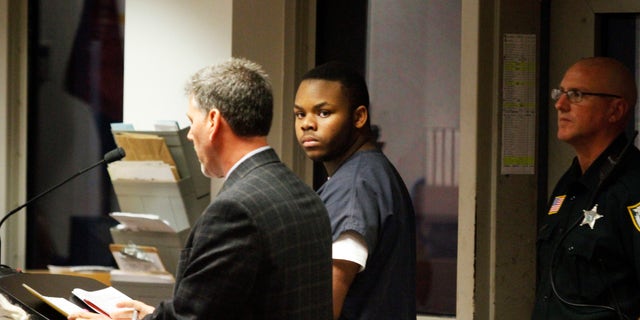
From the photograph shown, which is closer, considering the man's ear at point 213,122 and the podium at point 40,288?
the man's ear at point 213,122

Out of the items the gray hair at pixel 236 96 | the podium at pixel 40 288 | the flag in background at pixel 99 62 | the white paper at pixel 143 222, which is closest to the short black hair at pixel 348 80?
the gray hair at pixel 236 96

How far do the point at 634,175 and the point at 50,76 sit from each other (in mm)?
2443

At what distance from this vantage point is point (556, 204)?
2367mm

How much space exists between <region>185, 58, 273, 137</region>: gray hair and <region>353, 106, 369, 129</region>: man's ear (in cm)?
41

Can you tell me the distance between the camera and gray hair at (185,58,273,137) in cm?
162

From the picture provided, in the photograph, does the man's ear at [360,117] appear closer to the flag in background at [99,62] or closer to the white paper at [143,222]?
the white paper at [143,222]

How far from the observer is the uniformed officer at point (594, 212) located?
207cm

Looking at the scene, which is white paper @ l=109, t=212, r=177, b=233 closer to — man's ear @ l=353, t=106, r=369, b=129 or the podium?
the podium

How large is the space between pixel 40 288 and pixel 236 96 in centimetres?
64

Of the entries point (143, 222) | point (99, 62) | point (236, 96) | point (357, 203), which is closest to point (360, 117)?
Answer: point (357, 203)

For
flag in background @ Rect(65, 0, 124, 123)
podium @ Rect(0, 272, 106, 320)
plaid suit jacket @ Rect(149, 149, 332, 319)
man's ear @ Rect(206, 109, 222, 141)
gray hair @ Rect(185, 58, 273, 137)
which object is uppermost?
flag in background @ Rect(65, 0, 124, 123)

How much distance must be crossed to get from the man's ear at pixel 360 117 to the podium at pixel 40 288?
0.65 meters

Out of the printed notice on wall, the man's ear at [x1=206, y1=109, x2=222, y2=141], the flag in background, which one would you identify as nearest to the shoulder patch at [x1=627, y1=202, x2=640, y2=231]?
the printed notice on wall

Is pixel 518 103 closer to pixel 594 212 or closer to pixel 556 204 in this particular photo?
pixel 556 204
